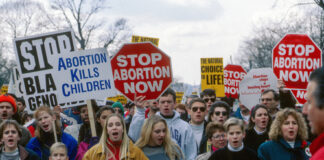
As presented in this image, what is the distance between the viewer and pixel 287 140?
5.46 meters

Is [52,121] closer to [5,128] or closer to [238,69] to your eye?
[5,128]

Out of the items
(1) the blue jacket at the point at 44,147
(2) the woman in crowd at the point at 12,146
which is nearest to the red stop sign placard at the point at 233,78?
(1) the blue jacket at the point at 44,147

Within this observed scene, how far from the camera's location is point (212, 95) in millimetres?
8594

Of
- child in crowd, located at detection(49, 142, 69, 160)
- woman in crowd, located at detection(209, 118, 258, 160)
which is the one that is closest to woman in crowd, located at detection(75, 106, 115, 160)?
child in crowd, located at detection(49, 142, 69, 160)

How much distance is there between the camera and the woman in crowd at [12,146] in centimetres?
543

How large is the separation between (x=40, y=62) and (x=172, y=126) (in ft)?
6.80

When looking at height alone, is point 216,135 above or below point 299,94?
below

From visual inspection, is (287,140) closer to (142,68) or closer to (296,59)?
(142,68)

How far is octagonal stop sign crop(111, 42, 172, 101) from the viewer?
21.3ft

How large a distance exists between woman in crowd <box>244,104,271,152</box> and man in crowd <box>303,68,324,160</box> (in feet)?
14.2

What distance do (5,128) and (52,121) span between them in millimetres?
558

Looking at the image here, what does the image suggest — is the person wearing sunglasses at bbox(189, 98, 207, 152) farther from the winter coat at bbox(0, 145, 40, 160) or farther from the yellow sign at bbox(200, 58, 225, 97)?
the yellow sign at bbox(200, 58, 225, 97)

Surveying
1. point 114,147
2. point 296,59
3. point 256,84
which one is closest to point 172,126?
point 114,147

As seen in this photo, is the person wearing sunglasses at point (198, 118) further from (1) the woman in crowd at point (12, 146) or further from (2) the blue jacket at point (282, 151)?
(1) the woman in crowd at point (12, 146)
